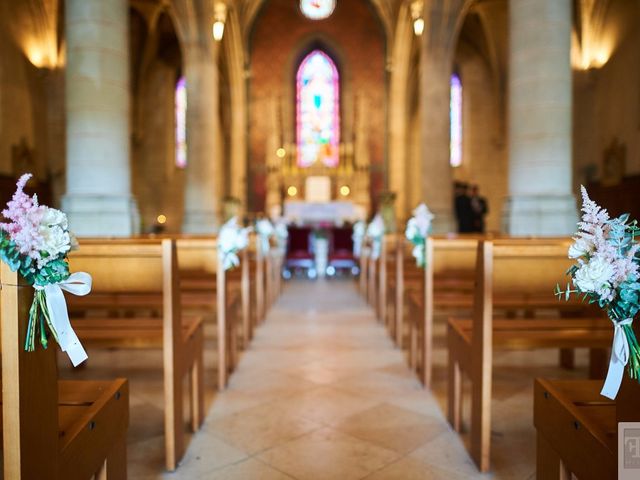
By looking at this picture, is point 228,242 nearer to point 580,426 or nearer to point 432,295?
point 432,295

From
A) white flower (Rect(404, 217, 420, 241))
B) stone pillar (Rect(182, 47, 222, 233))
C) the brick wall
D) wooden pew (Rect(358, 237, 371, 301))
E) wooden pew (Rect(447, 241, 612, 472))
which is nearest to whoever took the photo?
wooden pew (Rect(447, 241, 612, 472))

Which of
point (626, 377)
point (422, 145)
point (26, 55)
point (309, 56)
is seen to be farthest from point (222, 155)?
point (626, 377)

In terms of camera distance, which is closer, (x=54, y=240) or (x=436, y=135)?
(x=54, y=240)

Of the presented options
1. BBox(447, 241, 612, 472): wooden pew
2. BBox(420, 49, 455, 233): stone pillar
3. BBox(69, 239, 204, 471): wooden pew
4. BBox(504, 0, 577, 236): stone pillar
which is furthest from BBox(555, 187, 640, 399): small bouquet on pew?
BBox(420, 49, 455, 233): stone pillar

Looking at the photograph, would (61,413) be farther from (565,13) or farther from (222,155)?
(222,155)

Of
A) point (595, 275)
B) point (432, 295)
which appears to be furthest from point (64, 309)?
point (432, 295)

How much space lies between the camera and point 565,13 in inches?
226

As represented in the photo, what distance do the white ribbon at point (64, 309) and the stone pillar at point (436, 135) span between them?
380 inches

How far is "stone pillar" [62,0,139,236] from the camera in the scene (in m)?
5.73

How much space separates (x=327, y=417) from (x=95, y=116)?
4250 mm

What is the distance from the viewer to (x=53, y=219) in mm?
1370

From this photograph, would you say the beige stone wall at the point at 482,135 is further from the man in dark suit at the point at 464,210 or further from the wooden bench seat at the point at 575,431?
the wooden bench seat at the point at 575,431

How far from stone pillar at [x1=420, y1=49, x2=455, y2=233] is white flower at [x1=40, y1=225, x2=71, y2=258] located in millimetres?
9692

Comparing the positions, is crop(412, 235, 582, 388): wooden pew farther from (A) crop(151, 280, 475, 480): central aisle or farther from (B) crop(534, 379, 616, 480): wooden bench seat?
(B) crop(534, 379, 616, 480): wooden bench seat
